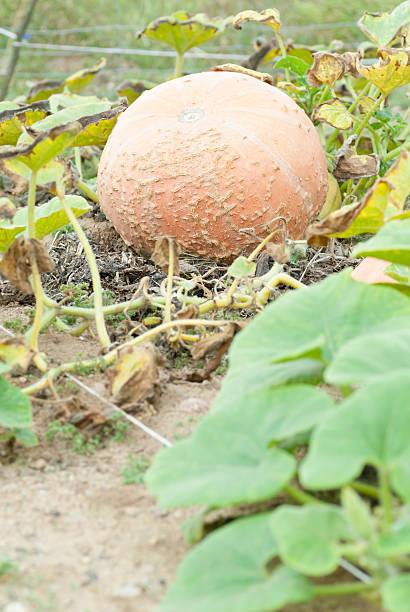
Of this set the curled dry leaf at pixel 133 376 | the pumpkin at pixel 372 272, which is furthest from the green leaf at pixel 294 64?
the curled dry leaf at pixel 133 376

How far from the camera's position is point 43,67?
7582 mm

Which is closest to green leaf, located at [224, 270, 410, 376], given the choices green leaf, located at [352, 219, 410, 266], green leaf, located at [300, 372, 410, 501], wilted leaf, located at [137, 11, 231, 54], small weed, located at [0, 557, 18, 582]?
green leaf, located at [352, 219, 410, 266]

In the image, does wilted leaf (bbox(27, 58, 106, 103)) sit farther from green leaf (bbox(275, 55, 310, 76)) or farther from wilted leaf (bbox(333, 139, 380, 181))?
wilted leaf (bbox(333, 139, 380, 181))

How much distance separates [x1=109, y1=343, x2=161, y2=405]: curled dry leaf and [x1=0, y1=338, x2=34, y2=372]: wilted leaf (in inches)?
7.4

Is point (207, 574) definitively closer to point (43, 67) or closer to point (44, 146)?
point (44, 146)

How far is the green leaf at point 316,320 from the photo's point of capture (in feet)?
4.09

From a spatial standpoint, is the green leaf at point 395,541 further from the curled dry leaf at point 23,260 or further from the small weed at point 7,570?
the curled dry leaf at point 23,260

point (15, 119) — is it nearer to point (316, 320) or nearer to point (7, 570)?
point (316, 320)

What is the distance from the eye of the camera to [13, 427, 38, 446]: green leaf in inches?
57.3

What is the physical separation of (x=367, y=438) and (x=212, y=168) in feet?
5.09

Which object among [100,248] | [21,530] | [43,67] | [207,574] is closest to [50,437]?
[21,530]

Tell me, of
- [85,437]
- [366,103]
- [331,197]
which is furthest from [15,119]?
[85,437]

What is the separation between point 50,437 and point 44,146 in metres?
0.62

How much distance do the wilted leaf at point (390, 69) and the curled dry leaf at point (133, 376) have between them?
1.31 meters
